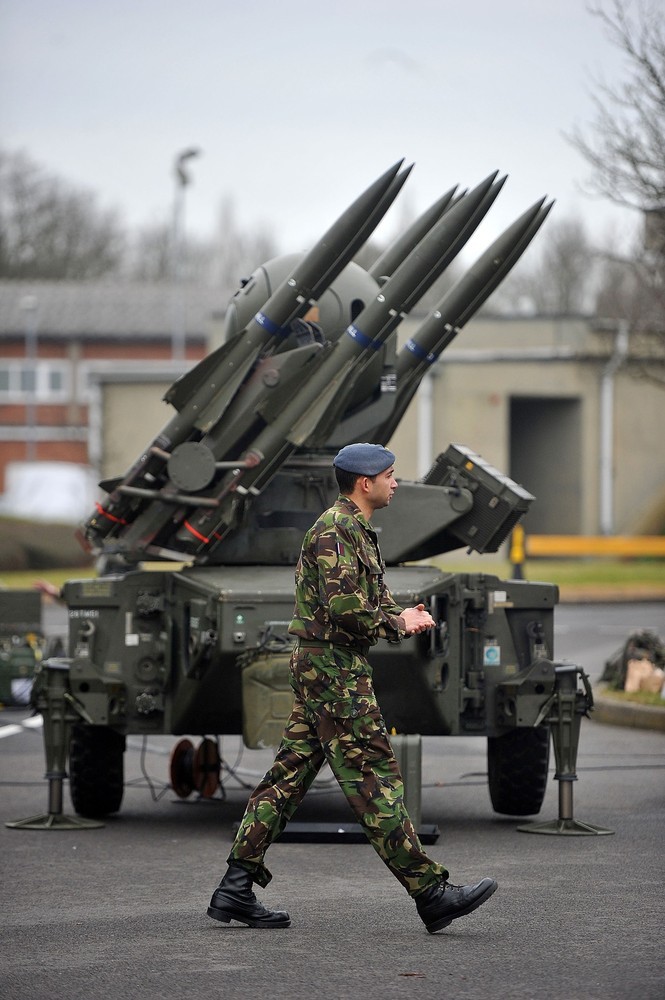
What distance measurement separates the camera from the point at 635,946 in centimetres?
704

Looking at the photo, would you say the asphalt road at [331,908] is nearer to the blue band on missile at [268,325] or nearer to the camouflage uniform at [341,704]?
the camouflage uniform at [341,704]

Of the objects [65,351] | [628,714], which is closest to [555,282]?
[65,351]

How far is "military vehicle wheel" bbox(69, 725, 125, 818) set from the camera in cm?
1097

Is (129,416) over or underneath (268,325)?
over

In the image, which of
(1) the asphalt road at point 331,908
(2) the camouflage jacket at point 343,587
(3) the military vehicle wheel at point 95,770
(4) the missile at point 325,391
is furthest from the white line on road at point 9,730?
(2) the camouflage jacket at point 343,587

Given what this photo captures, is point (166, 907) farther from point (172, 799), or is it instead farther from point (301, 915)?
point (172, 799)

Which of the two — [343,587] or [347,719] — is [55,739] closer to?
[347,719]

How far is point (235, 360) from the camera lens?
11.3 metres

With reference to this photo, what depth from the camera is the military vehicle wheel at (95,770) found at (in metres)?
11.0

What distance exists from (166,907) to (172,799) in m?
4.06

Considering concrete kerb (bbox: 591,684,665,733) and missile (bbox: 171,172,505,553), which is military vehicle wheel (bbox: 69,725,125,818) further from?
concrete kerb (bbox: 591,684,665,733)

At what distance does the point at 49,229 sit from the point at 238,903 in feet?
219

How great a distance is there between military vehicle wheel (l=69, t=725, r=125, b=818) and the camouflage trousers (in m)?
3.70

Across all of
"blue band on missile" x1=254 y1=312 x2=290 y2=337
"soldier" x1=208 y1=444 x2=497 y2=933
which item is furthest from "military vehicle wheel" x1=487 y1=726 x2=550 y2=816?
"soldier" x1=208 y1=444 x2=497 y2=933
